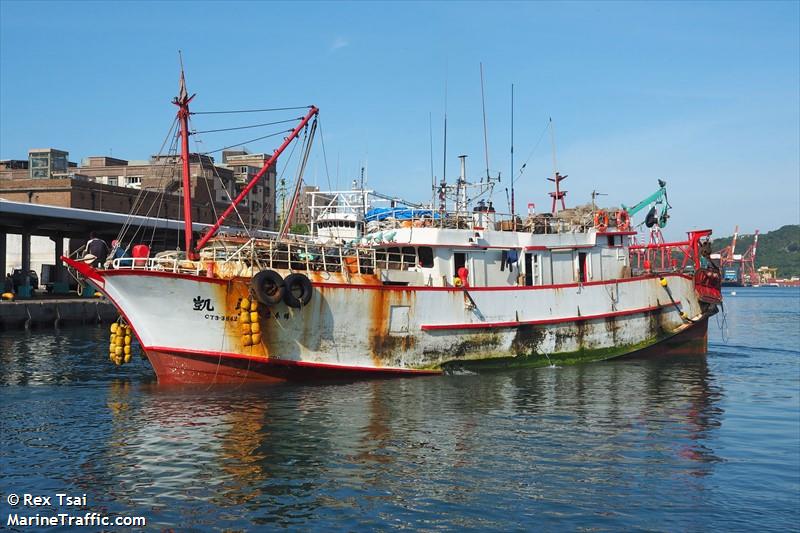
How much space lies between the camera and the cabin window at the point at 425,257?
24031 millimetres

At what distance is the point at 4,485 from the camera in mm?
12211

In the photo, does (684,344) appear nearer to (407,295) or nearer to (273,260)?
(407,295)

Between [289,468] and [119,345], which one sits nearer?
[289,468]

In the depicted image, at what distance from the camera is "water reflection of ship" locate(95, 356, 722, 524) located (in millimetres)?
12625

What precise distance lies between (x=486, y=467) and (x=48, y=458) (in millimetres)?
8237

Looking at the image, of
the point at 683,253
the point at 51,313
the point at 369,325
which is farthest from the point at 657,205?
the point at 51,313

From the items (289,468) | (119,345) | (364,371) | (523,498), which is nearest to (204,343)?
(119,345)

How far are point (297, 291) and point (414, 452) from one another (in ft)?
23.3

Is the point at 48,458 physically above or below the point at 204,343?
below

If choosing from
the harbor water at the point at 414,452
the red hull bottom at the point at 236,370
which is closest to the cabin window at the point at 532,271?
the harbor water at the point at 414,452

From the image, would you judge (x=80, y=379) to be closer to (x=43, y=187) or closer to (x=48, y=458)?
(x=48, y=458)

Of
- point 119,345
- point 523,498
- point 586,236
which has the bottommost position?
point 523,498

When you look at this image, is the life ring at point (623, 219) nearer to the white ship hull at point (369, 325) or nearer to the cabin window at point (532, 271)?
the white ship hull at point (369, 325)

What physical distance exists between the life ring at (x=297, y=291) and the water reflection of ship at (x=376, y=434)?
8.03 ft
